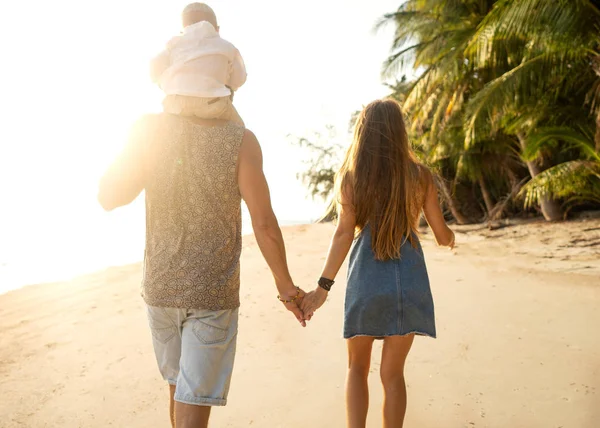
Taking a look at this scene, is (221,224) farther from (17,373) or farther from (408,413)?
→ (17,373)

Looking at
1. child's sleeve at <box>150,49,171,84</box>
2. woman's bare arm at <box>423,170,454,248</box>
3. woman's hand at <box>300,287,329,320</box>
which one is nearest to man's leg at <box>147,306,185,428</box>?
woman's hand at <box>300,287,329,320</box>

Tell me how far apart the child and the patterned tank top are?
3.0 inches

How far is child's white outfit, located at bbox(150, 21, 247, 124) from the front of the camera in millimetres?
2010

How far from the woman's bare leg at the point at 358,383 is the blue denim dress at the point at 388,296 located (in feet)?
0.32

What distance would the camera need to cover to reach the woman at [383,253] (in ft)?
8.29

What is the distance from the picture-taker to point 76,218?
27.6 meters

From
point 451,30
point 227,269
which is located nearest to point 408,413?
point 227,269

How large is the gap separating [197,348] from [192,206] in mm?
528

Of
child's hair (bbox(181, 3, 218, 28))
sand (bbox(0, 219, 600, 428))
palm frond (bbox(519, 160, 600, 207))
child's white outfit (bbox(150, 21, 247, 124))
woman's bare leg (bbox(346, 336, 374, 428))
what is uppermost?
child's hair (bbox(181, 3, 218, 28))

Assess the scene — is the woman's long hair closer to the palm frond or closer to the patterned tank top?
the patterned tank top

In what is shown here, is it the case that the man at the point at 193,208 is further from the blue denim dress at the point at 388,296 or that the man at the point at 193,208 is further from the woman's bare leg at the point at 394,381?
the woman's bare leg at the point at 394,381

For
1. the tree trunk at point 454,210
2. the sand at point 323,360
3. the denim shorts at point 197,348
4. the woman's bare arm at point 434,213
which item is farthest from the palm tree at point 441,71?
the denim shorts at point 197,348

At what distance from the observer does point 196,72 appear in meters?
2.02

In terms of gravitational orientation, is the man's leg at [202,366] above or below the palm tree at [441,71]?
below
